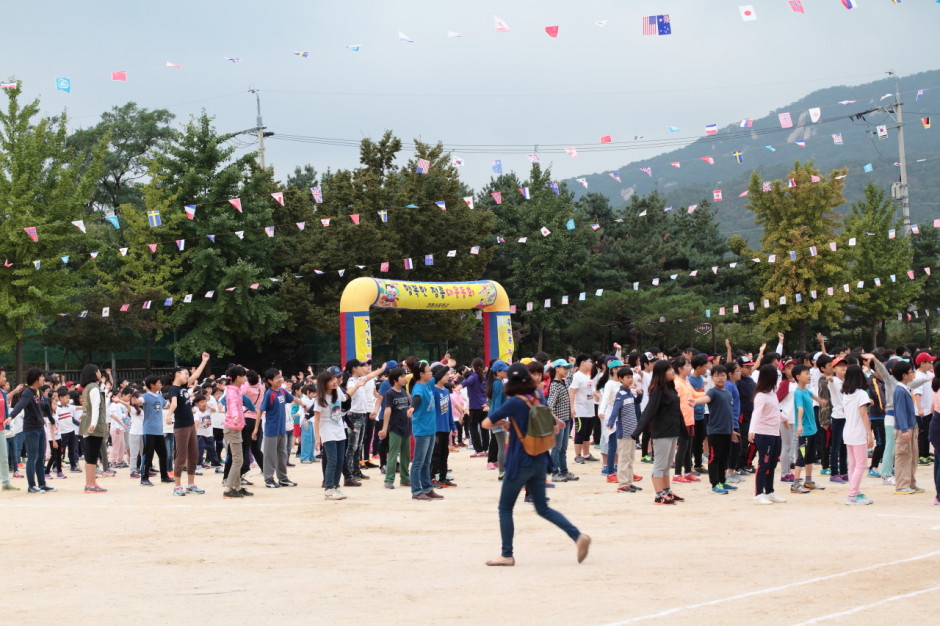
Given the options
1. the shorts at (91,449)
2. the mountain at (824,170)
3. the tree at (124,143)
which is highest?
the mountain at (824,170)

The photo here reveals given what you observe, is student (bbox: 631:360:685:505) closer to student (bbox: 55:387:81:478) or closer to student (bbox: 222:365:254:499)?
student (bbox: 222:365:254:499)

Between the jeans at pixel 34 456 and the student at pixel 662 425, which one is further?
the jeans at pixel 34 456

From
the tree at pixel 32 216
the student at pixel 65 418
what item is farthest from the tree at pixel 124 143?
the student at pixel 65 418

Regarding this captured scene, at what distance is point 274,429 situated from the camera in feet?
46.7

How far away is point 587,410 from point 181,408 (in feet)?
21.0

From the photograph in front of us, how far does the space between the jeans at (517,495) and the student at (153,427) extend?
825 centimetres

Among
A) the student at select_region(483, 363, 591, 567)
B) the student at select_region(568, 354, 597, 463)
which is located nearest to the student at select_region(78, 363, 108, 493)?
the student at select_region(568, 354, 597, 463)

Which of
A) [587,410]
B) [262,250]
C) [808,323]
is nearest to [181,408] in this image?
[587,410]

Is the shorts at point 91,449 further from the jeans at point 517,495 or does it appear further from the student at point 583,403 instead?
the jeans at point 517,495

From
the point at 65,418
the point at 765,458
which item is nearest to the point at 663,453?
the point at 765,458

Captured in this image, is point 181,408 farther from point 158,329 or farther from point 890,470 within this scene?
point 158,329

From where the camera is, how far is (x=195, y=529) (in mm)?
10555

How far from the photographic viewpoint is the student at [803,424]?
12.2m

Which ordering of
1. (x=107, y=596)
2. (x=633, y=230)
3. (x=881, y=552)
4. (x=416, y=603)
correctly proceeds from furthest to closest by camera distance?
(x=633, y=230) → (x=881, y=552) → (x=107, y=596) → (x=416, y=603)
